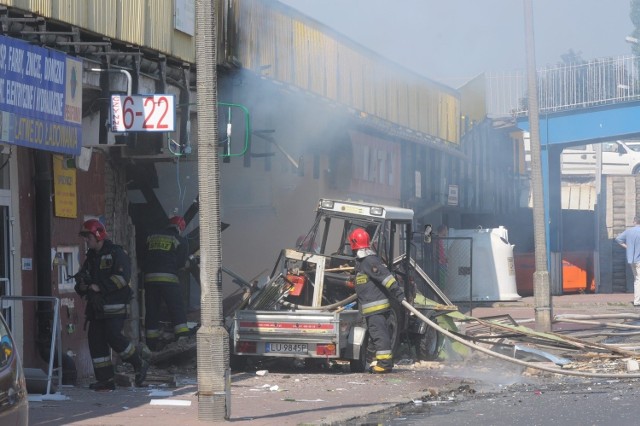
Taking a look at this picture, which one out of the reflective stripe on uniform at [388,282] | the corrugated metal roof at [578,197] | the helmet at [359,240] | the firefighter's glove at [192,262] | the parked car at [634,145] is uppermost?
the parked car at [634,145]

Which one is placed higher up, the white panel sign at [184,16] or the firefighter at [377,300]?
the white panel sign at [184,16]

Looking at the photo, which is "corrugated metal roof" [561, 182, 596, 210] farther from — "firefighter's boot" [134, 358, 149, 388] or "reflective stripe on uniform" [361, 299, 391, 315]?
"firefighter's boot" [134, 358, 149, 388]

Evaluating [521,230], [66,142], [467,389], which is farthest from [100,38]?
[521,230]

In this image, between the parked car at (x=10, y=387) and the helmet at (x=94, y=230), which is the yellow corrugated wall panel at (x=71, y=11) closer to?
the helmet at (x=94, y=230)

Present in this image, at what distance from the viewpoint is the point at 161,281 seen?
1356cm

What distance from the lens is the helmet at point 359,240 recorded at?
13141 millimetres

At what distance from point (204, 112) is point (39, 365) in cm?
396

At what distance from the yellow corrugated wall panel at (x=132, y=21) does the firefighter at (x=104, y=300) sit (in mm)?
2200

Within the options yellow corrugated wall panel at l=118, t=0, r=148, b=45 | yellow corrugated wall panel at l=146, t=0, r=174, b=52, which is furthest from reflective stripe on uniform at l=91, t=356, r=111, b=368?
yellow corrugated wall panel at l=146, t=0, r=174, b=52

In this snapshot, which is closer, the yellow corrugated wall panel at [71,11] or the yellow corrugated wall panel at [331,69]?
the yellow corrugated wall panel at [71,11]

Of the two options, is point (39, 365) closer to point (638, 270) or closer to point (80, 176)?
point (80, 176)

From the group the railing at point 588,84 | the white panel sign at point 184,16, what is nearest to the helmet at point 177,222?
the white panel sign at point 184,16

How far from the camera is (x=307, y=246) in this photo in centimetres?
1397

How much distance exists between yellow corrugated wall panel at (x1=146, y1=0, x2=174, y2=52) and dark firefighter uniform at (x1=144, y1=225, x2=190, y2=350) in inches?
89.4
